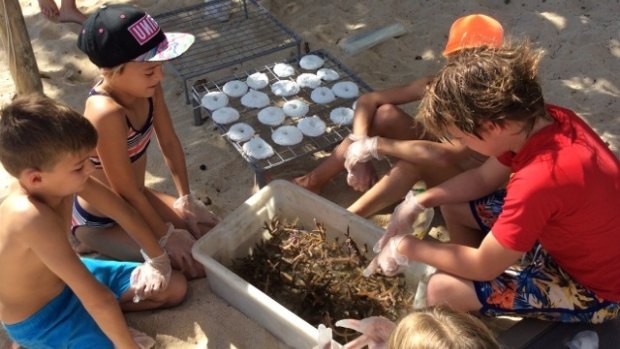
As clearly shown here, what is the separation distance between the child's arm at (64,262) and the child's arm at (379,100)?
44.8 inches

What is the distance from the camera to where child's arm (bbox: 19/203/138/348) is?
1.70 m

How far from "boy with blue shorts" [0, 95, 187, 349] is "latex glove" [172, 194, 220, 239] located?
31 cm

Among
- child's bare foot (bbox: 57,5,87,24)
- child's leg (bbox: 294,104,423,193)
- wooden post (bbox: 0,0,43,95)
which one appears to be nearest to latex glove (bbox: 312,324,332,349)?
child's leg (bbox: 294,104,423,193)

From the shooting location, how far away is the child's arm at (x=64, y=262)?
5.57 ft

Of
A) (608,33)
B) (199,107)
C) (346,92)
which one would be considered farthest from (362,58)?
(608,33)

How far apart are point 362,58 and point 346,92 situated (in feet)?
1.99

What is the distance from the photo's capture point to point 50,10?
3.76m

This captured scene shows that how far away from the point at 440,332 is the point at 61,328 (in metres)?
1.22

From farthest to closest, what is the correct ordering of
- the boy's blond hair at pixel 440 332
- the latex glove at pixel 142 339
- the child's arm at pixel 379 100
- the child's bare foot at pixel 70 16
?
1. the child's bare foot at pixel 70 16
2. the child's arm at pixel 379 100
3. the latex glove at pixel 142 339
4. the boy's blond hair at pixel 440 332

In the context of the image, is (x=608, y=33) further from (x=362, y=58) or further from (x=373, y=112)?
(x=373, y=112)

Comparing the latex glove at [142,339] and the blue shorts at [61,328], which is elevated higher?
the blue shorts at [61,328]

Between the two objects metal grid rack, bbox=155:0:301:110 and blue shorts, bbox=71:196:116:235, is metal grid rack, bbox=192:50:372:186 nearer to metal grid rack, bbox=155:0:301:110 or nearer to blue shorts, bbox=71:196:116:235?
metal grid rack, bbox=155:0:301:110

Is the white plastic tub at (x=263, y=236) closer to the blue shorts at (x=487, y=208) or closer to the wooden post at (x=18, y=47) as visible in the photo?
the blue shorts at (x=487, y=208)

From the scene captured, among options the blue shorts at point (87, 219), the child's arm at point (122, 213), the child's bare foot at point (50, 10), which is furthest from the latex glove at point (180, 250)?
the child's bare foot at point (50, 10)
